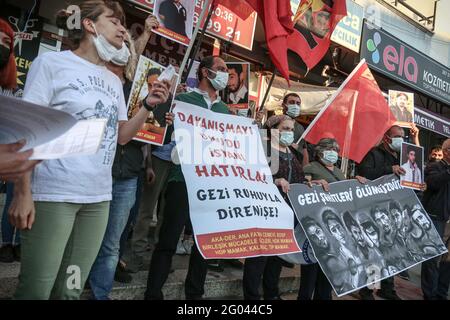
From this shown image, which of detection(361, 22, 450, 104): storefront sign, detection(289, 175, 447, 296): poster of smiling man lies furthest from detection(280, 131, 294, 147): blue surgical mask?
detection(361, 22, 450, 104): storefront sign

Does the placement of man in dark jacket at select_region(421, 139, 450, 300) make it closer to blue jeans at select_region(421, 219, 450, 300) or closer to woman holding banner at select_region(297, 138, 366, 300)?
blue jeans at select_region(421, 219, 450, 300)

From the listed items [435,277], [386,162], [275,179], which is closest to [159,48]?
[275,179]

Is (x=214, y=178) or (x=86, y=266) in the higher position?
(x=214, y=178)

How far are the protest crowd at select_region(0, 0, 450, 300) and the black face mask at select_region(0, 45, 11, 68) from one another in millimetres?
16

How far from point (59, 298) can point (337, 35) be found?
603cm

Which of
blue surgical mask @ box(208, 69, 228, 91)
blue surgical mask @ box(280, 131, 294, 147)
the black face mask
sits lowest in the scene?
blue surgical mask @ box(280, 131, 294, 147)

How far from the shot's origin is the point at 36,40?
4.66 meters

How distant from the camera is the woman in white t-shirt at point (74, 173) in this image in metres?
1.50

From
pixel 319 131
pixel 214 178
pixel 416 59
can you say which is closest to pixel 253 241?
pixel 214 178

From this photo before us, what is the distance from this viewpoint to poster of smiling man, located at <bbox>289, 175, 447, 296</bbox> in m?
2.99

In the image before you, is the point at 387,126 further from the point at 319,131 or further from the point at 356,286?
the point at 356,286

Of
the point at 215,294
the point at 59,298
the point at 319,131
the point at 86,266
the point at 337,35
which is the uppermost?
the point at 337,35

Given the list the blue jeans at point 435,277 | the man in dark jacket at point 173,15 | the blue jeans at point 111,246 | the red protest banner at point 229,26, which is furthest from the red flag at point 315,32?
the blue jeans at point 111,246

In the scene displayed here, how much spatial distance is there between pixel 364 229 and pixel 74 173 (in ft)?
8.98
